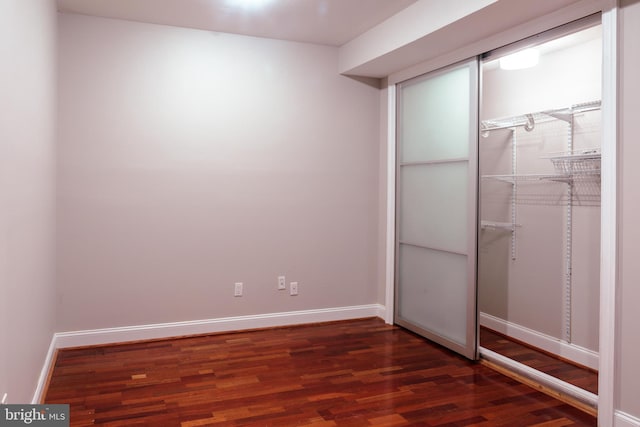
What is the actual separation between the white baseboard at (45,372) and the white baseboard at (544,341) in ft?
11.4

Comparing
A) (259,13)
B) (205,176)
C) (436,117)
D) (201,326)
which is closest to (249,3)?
(259,13)

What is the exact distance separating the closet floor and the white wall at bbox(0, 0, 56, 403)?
3159 millimetres

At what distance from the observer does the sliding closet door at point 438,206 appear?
3688mm

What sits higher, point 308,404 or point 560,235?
point 560,235

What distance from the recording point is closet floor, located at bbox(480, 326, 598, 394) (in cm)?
339

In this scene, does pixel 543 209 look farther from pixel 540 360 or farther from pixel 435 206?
pixel 540 360

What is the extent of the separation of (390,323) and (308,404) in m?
1.88

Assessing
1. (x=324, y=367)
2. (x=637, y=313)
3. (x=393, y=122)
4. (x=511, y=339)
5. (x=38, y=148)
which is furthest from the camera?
(x=393, y=122)

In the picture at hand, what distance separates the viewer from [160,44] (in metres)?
4.01

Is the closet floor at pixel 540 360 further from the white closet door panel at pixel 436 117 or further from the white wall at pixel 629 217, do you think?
A: the white closet door panel at pixel 436 117

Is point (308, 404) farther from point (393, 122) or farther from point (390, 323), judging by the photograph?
point (393, 122)

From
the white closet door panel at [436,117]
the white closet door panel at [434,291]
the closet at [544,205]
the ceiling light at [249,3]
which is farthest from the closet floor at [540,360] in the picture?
the ceiling light at [249,3]

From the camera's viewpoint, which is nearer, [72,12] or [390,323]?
[72,12]

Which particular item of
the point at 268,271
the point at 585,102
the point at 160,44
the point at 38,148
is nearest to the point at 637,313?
the point at 585,102
